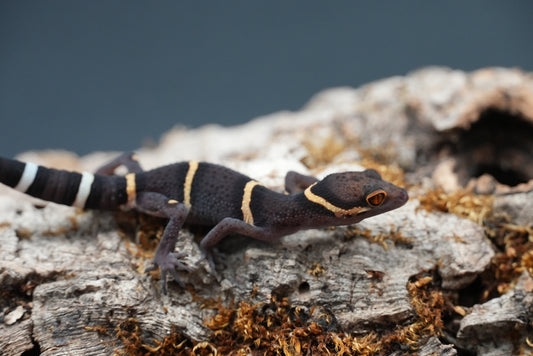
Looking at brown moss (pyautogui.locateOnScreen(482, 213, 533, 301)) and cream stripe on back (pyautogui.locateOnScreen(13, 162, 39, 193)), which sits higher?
cream stripe on back (pyautogui.locateOnScreen(13, 162, 39, 193))

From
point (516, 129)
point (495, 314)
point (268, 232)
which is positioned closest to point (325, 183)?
point (268, 232)

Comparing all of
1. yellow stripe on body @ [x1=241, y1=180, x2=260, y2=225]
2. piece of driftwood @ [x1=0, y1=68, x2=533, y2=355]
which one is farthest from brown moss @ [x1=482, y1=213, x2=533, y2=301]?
yellow stripe on body @ [x1=241, y1=180, x2=260, y2=225]

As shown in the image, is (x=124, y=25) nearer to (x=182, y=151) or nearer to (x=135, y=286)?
(x=182, y=151)

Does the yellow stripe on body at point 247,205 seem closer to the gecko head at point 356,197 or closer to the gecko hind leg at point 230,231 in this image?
the gecko hind leg at point 230,231

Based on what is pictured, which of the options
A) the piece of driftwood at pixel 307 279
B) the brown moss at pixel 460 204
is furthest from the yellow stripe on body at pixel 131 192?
the brown moss at pixel 460 204

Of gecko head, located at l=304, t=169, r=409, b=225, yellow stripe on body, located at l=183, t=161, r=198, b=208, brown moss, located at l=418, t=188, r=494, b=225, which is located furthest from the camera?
brown moss, located at l=418, t=188, r=494, b=225

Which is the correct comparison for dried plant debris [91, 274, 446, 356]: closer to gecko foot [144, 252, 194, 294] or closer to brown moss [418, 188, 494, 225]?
gecko foot [144, 252, 194, 294]
